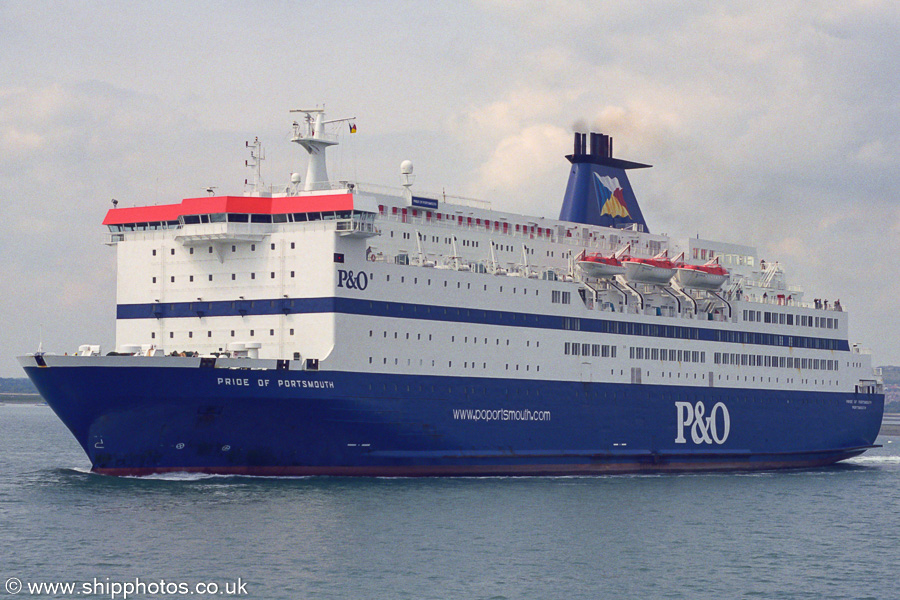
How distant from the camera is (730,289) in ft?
177

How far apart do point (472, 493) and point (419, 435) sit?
3.61 meters

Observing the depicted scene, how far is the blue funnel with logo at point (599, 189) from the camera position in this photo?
52.9 metres

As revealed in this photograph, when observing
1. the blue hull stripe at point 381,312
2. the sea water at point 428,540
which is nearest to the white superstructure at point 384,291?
the blue hull stripe at point 381,312

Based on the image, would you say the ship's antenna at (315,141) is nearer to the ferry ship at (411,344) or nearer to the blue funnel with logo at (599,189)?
the ferry ship at (411,344)

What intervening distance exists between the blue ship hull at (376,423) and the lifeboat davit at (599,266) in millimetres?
4524

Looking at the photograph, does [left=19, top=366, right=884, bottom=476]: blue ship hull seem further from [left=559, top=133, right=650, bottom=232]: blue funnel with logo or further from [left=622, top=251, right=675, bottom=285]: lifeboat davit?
[left=559, top=133, right=650, bottom=232]: blue funnel with logo

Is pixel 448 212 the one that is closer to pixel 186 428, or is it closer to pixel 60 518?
pixel 186 428

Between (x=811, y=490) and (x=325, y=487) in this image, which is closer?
(x=325, y=487)

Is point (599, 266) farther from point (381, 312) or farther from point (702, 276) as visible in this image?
point (381, 312)

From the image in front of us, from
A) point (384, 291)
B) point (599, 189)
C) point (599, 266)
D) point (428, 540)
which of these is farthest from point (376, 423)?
point (599, 189)

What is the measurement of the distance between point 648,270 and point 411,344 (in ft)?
42.3

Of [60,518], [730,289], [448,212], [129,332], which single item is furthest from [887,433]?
[60,518]

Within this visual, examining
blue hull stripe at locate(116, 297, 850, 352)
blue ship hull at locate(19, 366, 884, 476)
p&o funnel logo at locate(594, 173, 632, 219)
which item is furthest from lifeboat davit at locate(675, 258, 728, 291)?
blue ship hull at locate(19, 366, 884, 476)

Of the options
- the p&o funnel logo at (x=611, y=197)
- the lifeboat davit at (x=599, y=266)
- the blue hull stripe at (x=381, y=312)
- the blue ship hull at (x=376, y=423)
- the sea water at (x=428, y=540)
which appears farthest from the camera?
the p&o funnel logo at (x=611, y=197)
